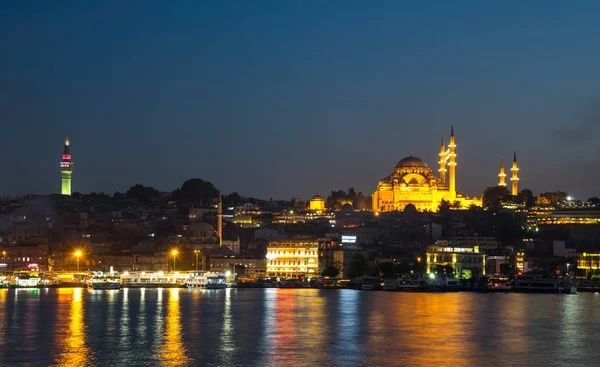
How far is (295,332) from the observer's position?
3512 cm

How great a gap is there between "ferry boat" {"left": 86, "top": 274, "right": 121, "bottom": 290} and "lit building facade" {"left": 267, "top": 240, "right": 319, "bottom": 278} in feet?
38.0

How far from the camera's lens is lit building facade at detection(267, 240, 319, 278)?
73438mm

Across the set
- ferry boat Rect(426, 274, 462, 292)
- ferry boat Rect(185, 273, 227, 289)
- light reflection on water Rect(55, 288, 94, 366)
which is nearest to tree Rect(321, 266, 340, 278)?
ferry boat Rect(426, 274, 462, 292)

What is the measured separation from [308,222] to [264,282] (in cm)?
3283

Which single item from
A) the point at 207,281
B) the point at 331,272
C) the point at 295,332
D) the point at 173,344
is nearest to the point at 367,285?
the point at 331,272

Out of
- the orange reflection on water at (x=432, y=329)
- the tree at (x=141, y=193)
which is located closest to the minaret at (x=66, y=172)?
the tree at (x=141, y=193)

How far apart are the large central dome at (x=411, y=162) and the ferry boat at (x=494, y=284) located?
126ft

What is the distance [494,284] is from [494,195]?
135 ft

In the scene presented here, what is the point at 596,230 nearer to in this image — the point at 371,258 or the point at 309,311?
the point at 371,258

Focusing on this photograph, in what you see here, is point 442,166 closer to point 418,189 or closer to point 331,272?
point 418,189

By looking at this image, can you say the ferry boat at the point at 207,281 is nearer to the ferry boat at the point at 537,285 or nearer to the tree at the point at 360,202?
the ferry boat at the point at 537,285

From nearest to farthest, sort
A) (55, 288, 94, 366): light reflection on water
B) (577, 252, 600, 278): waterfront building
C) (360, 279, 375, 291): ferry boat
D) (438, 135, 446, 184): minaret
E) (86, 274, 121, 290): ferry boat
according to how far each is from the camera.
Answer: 1. (55, 288, 94, 366): light reflection on water
2. (86, 274, 121, 290): ferry boat
3. (360, 279, 375, 291): ferry boat
4. (577, 252, 600, 278): waterfront building
5. (438, 135, 446, 184): minaret

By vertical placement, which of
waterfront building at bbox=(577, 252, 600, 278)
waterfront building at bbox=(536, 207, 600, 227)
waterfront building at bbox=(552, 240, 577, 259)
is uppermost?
waterfront building at bbox=(536, 207, 600, 227)

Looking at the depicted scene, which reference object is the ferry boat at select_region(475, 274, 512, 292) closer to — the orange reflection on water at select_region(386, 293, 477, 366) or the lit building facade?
the lit building facade
